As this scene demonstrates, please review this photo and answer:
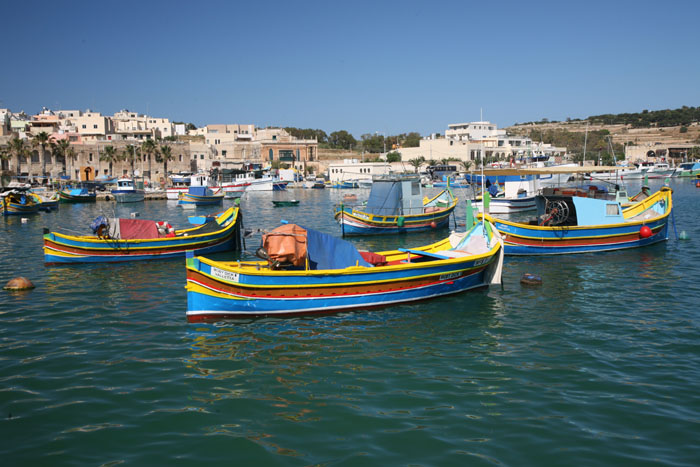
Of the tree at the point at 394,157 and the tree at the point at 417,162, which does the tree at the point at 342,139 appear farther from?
the tree at the point at 417,162

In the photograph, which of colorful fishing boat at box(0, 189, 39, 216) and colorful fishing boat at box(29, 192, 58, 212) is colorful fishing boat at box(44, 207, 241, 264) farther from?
colorful fishing boat at box(29, 192, 58, 212)

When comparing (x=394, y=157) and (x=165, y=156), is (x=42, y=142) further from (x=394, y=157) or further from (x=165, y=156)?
(x=394, y=157)

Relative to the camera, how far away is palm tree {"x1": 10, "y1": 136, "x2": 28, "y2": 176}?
8181cm

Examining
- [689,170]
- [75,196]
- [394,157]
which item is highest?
[394,157]

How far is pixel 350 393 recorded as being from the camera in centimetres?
1005

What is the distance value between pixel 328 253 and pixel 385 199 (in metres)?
18.9

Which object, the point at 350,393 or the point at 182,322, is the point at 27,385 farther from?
the point at 350,393

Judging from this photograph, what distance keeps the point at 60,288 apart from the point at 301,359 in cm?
1194

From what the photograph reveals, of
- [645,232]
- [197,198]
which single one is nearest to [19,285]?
[645,232]

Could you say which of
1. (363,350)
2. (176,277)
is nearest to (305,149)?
(176,277)

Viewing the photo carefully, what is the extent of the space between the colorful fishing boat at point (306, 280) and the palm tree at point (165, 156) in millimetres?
81304

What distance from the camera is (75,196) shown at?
207ft

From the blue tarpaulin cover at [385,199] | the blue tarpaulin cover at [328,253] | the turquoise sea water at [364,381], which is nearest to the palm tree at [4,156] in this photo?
the blue tarpaulin cover at [385,199]

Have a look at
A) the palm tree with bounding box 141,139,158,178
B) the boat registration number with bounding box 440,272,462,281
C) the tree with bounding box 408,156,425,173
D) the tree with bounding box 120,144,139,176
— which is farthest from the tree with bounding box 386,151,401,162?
the boat registration number with bounding box 440,272,462,281
